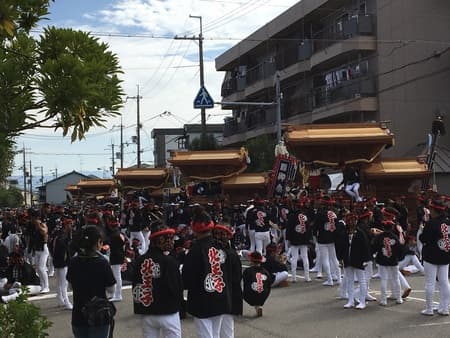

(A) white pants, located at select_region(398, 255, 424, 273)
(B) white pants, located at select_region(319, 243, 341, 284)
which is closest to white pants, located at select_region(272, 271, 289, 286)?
(B) white pants, located at select_region(319, 243, 341, 284)

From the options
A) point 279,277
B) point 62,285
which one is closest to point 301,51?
point 279,277

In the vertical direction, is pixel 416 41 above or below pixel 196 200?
above

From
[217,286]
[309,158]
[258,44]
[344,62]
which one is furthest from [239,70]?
[217,286]

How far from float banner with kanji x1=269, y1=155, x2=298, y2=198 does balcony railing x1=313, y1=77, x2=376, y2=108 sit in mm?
9681

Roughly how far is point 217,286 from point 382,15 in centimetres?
2679

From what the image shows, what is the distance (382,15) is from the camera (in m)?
30.8

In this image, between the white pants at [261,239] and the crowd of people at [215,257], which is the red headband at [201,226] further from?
the white pants at [261,239]

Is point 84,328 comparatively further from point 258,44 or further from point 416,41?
point 258,44

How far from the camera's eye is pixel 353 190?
19.5 m

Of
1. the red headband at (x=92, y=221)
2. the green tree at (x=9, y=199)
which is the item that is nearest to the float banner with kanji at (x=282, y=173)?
the red headband at (x=92, y=221)

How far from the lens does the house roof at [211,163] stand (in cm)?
2644

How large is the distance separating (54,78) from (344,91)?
27.9 metres

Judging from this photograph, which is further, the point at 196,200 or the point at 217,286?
the point at 196,200

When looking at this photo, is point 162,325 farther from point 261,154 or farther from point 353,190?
point 261,154
